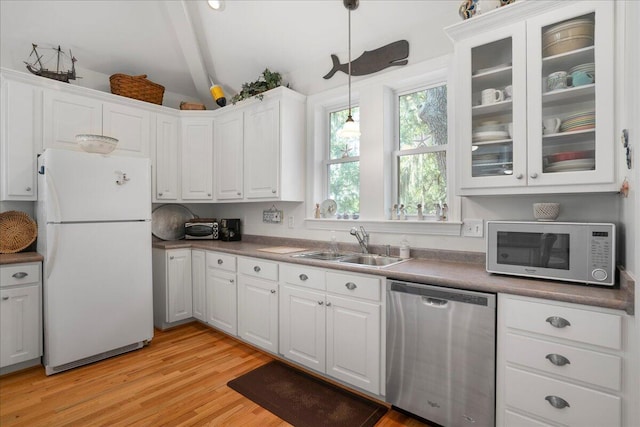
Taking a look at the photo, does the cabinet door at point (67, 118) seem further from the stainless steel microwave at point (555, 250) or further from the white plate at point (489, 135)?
the stainless steel microwave at point (555, 250)

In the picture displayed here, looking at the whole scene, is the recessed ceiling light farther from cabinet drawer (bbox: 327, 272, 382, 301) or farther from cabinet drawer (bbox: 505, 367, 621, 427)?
cabinet drawer (bbox: 505, 367, 621, 427)

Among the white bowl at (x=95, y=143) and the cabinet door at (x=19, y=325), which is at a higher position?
the white bowl at (x=95, y=143)

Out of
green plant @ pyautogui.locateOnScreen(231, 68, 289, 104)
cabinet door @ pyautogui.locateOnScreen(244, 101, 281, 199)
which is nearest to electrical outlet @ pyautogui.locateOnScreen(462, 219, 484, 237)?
cabinet door @ pyautogui.locateOnScreen(244, 101, 281, 199)

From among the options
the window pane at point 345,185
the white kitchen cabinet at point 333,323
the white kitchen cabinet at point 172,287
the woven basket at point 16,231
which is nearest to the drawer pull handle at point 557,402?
the white kitchen cabinet at point 333,323

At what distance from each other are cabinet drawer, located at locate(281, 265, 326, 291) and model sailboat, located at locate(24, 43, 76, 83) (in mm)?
2629

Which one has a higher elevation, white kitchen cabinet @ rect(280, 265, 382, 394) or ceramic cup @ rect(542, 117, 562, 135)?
ceramic cup @ rect(542, 117, 562, 135)

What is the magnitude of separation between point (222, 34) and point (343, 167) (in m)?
1.85

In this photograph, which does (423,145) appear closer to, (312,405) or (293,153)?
(293,153)

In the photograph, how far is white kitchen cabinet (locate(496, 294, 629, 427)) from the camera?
4.38 feet

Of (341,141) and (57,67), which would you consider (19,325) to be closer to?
(57,67)

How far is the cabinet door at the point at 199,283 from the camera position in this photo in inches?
131

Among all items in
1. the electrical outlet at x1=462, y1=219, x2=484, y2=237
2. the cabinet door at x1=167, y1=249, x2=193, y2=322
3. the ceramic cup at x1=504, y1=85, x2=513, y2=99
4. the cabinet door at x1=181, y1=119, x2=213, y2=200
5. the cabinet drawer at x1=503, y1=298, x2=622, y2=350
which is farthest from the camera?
the cabinet door at x1=181, y1=119, x2=213, y2=200

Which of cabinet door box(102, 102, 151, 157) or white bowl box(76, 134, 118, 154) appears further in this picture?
cabinet door box(102, 102, 151, 157)

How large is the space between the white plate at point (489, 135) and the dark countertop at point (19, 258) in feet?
10.6
